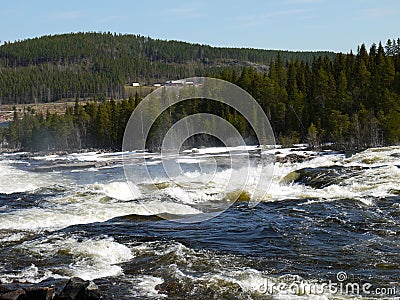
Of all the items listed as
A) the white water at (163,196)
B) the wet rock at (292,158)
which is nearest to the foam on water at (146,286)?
the white water at (163,196)

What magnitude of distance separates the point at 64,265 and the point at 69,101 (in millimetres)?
173972

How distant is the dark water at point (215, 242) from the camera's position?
518 inches

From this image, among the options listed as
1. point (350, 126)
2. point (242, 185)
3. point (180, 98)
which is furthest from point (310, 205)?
point (180, 98)

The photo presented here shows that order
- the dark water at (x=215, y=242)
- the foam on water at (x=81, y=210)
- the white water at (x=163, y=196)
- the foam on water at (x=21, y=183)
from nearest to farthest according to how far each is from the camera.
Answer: the dark water at (x=215, y=242), the foam on water at (x=81, y=210), the white water at (x=163, y=196), the foam on water at (x=21, y=183)

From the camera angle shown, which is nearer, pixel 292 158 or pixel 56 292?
pixel 56 292

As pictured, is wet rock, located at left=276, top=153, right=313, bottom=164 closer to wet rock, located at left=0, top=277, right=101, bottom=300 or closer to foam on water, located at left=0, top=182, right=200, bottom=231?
foam on water, located at left=0, top=182, right=200, bottom=231

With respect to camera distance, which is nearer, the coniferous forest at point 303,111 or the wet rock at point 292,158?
the wet rock at point 292,158

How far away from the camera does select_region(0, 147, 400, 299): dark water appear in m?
13.1

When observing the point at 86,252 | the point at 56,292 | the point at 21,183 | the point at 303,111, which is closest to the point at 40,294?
the point at 56,292

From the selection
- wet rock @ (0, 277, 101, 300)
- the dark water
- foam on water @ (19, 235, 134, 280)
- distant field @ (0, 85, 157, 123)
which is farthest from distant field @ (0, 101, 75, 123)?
wet rock @ (0, 277, 101, 300)

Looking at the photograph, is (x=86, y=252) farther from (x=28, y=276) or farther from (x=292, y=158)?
(x=292, y=158)

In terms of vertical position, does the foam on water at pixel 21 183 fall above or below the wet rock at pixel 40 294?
below

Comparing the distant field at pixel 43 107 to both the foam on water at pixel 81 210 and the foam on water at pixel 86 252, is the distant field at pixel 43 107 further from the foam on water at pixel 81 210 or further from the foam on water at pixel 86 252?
the foam on water at pixel 86 252

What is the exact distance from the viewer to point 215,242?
17.9 m
